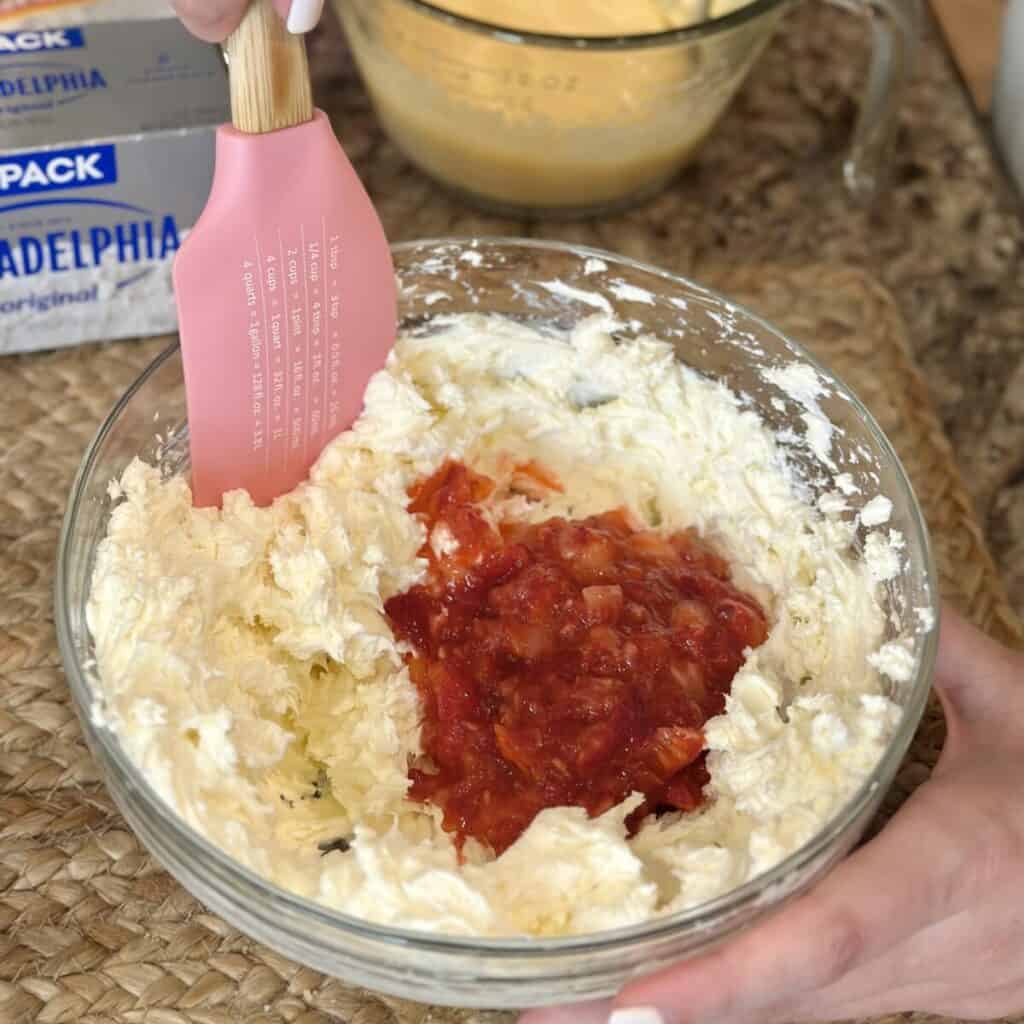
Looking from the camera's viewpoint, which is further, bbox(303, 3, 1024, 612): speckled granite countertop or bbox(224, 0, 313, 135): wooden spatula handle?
bbox(303, 3, 1024, 612): speckled granite countertop

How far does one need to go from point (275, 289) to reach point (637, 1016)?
0.76 m

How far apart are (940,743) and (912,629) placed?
248mm

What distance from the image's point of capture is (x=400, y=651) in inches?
55.1

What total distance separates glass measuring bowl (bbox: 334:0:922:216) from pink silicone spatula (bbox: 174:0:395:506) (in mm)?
423

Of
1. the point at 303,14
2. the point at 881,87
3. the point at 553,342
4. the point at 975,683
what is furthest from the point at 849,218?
the point at 303,14

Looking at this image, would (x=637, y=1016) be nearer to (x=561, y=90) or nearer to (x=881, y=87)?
(x=561, y=90)

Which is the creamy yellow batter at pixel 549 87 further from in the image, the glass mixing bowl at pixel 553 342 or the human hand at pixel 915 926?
the human hand at pixel 915 926

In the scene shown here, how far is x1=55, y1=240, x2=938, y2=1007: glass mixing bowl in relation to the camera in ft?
3.53

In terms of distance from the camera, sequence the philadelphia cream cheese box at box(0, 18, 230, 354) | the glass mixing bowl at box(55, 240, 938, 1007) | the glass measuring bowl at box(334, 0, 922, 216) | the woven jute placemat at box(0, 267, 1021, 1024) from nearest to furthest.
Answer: the glass mixing bowl at box(55, 240, 938, 1007) → the woven jute placemat at box(0, 267, 1021, 1024) → the philadelphia cream cheese box at box(0, 18, 230, 354) → the glass measuring bowl at box(334, 0, 922, 216)

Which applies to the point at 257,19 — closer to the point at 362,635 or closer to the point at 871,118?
the point at 362,635

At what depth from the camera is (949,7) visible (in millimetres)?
2512

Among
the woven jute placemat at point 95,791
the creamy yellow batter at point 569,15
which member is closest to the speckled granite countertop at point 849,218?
the woven jute placemat at point 95,791

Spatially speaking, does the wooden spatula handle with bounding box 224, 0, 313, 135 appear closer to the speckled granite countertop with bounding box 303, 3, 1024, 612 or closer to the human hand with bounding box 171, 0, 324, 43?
the human hand with bounding box 171, 0, 324, 43

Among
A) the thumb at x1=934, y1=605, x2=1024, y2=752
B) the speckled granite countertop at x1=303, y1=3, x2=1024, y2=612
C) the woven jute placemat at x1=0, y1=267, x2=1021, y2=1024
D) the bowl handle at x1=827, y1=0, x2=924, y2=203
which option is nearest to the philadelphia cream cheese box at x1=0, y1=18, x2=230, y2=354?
the woven jute placemat at x1=0, y1=267, x2=1021, y2=1024
